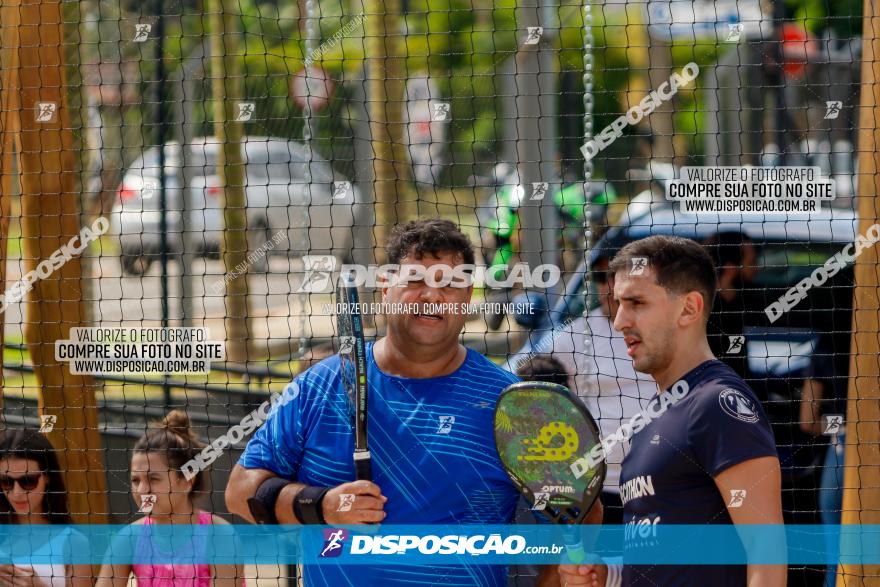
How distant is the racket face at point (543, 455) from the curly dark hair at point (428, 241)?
0.53 meters

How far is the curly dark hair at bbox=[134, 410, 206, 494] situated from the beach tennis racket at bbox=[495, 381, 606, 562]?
66.0 inches

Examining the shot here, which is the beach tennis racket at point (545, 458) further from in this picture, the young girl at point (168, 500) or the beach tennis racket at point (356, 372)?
the young girl at point (168, 500)

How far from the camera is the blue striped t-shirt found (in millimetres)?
3244

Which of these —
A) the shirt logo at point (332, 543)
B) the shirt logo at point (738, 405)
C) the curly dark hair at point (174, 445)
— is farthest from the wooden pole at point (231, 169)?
the shirt logo at point (738, 405)

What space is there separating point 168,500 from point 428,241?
5.66ft

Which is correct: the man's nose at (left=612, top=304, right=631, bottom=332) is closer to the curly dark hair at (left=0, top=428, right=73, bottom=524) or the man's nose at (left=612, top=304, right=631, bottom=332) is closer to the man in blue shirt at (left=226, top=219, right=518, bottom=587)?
the man in blue shirt at (left=226, top=219, right=518, bottom=587)

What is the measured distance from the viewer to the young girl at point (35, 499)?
14.4 feet

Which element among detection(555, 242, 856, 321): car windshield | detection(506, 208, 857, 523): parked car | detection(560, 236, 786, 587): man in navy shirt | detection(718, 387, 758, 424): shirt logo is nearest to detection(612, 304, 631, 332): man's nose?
detection(560, 236, 786, 587): man in navy shirt

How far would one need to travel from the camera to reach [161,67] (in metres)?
5.20

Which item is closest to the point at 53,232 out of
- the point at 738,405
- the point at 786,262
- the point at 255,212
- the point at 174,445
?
the point at 174,445

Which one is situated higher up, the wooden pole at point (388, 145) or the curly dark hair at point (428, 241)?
the wooden pole at point (388, 145)

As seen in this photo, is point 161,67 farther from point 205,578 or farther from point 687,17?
point 687,17

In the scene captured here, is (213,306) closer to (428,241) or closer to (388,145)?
(388,145)

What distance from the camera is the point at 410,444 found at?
3.27 m
